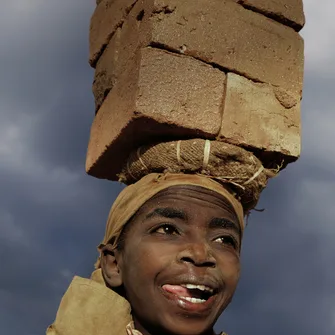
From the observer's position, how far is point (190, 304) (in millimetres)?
4223

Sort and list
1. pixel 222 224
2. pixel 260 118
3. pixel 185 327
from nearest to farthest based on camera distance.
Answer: pixel 185 327, pixel 222 224, pixel 260 118

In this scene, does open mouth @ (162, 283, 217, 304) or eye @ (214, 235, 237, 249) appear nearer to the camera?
open mouth @ (162, 283, 217, 304)

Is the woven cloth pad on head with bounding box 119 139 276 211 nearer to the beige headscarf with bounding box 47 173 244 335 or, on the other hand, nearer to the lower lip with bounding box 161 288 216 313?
the beige headscarf with bounding box 47 173 244 335

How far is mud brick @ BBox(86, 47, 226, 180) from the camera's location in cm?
450

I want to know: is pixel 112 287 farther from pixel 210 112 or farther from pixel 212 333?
pixel 210 112

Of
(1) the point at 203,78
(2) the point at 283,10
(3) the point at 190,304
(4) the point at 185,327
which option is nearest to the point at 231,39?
(1) the point at 203,78

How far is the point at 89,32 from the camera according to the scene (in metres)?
5.93

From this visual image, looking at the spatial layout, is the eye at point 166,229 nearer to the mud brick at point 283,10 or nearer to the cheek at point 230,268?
the cheek at point 230,268

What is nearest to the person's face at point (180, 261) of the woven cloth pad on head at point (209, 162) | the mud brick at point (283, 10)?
the woven cloth pad on head at point (209, 162)

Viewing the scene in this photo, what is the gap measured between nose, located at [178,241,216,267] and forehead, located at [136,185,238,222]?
0.27 metres

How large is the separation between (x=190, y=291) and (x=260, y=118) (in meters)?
1.38

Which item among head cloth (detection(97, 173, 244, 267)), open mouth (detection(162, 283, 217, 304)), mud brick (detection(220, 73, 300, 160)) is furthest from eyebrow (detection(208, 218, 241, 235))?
mud brick (detection(220, 73, 300, 160))

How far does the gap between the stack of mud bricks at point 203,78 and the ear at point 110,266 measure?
2.51 ft

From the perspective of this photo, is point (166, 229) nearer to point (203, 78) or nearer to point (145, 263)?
point (145, 263)
